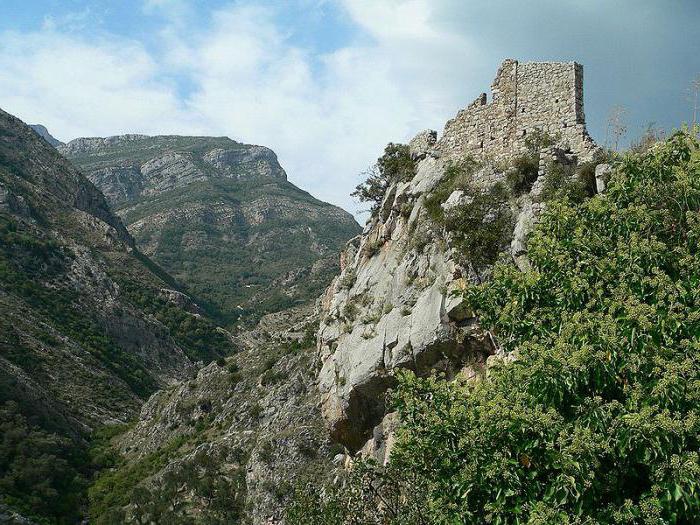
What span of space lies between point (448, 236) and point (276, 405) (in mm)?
18841

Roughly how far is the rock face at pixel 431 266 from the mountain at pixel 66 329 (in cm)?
2688

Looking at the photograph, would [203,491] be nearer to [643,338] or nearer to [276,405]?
[276,405]

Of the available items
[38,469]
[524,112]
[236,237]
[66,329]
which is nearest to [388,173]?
[524,112]

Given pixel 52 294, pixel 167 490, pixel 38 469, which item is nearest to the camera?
pixel 167 490

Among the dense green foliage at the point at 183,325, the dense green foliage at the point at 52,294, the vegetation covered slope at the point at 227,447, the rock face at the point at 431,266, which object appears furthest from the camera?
the dense green foliage at the point at 183,325

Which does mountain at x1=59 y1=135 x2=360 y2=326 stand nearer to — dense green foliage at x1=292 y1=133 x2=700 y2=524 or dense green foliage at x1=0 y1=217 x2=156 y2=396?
dense green foliage at x1=0 y1=217 x2=156 y2=396

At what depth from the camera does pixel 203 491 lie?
31.7 metres

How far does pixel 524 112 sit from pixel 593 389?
1292 cm

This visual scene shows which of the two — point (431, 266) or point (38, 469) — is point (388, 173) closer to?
point (431, 266)

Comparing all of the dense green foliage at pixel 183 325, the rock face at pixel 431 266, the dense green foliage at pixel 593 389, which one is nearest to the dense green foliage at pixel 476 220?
the rock face at pixel 431 266

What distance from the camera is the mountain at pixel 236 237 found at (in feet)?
387

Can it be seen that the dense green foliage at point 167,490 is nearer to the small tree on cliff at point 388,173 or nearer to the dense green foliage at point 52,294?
the small tree on cliff at point 388,173

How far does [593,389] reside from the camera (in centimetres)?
874

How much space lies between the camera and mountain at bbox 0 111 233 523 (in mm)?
44344
